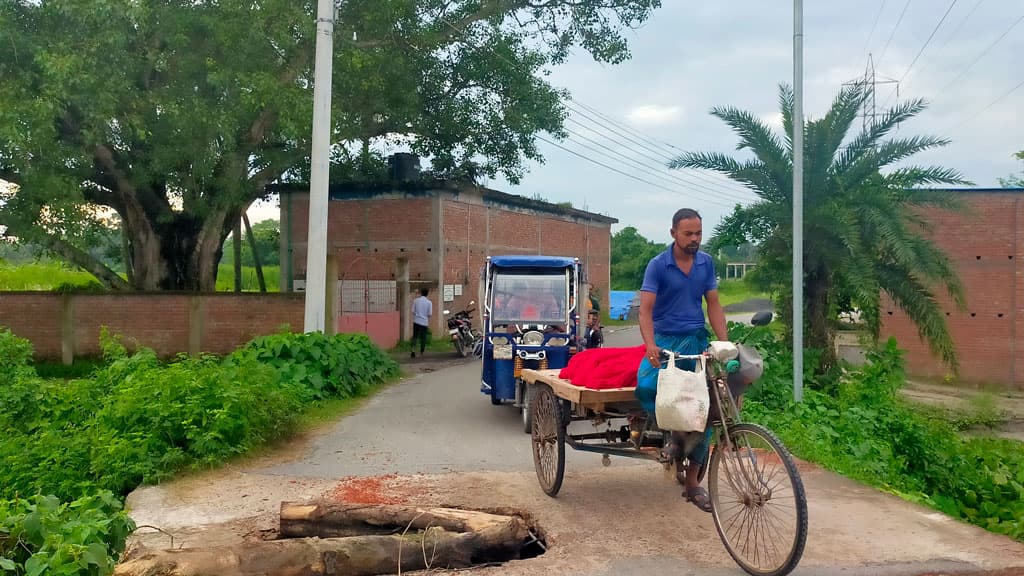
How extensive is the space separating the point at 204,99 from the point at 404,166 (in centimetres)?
901

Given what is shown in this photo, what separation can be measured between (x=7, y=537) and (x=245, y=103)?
12.8m

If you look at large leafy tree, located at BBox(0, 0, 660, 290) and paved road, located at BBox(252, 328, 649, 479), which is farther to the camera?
large leafy tree, located at BBox(0, 0, 660, 290)

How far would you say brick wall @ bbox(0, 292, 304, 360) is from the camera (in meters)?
18.6

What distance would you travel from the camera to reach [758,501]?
16.7 ft

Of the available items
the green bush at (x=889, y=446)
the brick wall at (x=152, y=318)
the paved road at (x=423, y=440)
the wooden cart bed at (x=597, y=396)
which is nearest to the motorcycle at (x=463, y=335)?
the brick wall at (x=152, y=318)

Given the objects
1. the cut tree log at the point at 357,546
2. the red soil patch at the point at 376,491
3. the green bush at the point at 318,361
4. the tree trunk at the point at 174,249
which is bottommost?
the red soil patch at the point at 376,491

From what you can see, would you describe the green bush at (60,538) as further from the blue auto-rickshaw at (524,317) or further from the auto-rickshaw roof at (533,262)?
the auto-rickshaw roof at (533,262)

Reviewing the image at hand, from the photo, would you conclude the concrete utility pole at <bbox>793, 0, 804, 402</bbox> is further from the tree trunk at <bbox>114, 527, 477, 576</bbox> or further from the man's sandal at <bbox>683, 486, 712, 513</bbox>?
the tree trunk at <bbox>114, 527, 477, 576</bbox>

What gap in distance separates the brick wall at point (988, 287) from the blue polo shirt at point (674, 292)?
18.4m

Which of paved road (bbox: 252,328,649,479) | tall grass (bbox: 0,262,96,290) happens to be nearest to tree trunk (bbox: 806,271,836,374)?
paved road (bbox: 252,328,649,479)

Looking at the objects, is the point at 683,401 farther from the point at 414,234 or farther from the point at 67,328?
the point at 414,234

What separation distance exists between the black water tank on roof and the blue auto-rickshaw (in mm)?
14156

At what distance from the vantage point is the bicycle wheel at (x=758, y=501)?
15.7 ft

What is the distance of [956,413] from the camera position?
711 inches
